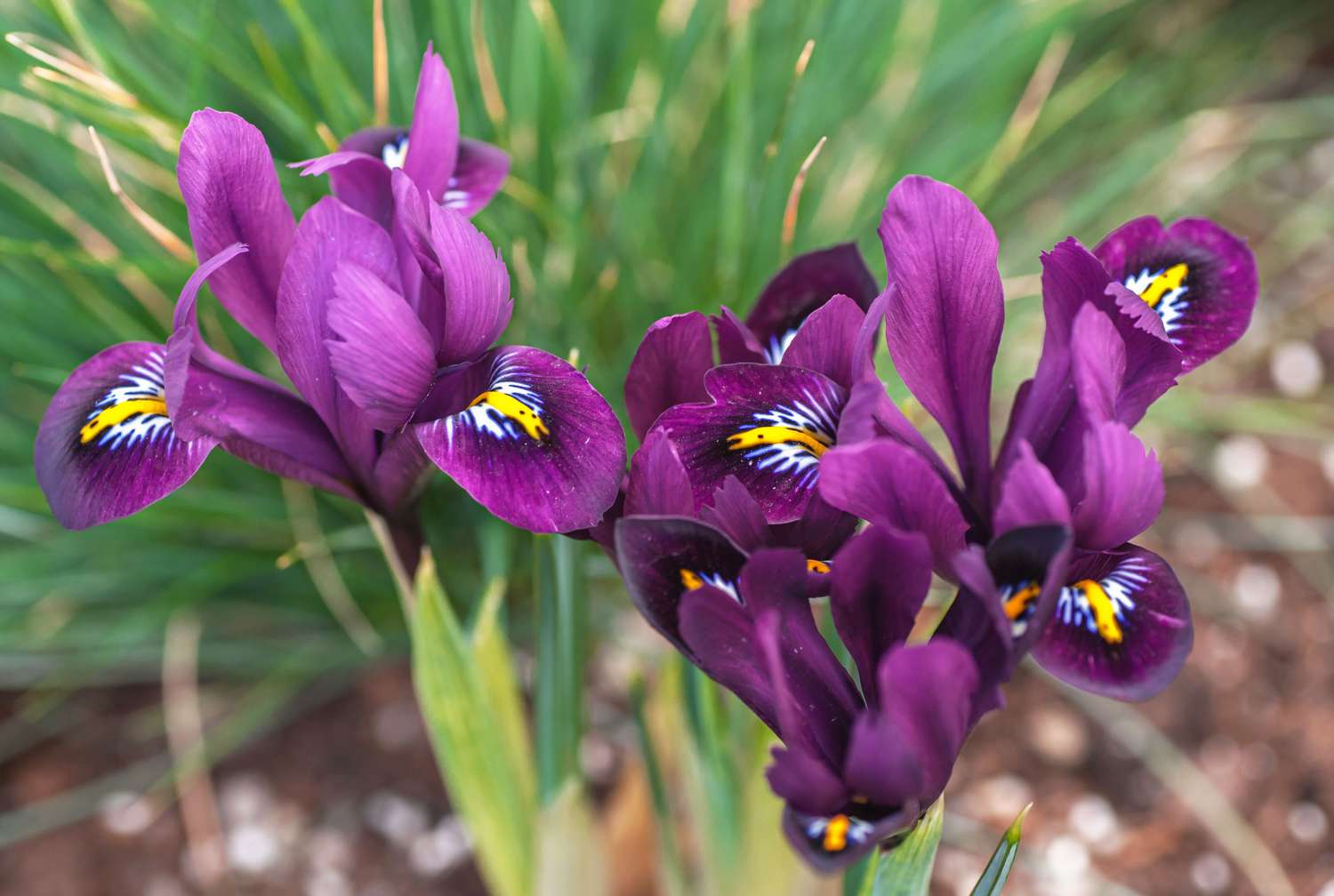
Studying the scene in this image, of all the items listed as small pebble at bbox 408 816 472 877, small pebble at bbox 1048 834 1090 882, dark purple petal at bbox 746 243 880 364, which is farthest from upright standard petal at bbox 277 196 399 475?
small pebble at bbox 1048 834 1090 882

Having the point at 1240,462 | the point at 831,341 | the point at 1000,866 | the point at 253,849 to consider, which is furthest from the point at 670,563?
the point at 1240,462

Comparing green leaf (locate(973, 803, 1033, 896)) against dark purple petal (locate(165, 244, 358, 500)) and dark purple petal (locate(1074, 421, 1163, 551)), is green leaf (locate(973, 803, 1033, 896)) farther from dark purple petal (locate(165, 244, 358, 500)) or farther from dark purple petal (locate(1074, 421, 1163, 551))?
dark purple petal (locate(165, 244, 358, 500))

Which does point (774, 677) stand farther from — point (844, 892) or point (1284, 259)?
point (1284, 259)

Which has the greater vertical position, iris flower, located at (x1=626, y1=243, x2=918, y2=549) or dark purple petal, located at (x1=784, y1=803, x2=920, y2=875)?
iris flower, located at (x1=626, y1=243, x2=918, y2=549)

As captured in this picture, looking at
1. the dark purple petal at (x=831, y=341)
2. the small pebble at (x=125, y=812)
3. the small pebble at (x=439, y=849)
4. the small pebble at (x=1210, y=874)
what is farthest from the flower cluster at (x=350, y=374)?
the small pebble at (x=1210, y=874)

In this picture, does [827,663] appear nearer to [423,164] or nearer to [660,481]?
[660,481]

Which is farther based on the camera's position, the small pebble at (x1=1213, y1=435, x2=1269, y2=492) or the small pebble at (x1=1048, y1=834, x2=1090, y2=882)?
the small pebble at (x1=1213, y1=435, x2=1269, y2=492)

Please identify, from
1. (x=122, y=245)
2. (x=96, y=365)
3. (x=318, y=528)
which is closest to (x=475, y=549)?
(x=318, y=528)
